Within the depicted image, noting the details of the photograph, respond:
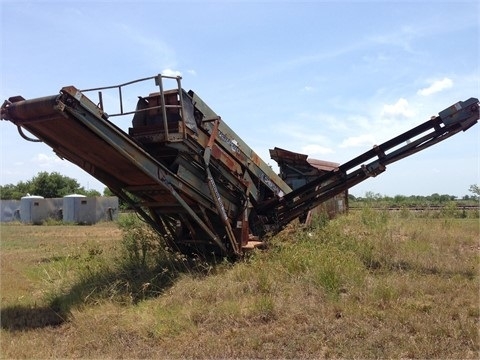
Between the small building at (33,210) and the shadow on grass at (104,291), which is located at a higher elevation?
the small building at (33,210)

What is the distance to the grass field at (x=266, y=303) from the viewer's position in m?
5.22

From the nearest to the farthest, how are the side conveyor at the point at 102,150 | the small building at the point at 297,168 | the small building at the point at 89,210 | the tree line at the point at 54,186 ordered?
1. the side conveyor at the point at 102,150
2. the small building at the point at 297,168
3. the small building at the point at 89,210
4. the tree line at the point at 54,186

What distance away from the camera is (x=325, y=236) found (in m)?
9.84

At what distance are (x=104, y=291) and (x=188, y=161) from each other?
2.50m

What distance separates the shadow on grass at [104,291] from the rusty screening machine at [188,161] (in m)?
0.71

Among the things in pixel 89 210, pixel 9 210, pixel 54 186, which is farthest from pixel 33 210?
pixel 54 186

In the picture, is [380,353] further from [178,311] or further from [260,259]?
[260,259]

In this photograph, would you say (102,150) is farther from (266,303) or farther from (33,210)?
(33,210)

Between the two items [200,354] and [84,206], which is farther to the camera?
[84,206]

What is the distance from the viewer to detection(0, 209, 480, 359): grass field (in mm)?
5223

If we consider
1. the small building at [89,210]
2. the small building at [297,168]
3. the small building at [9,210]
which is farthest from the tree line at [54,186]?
the small building at [297,168]

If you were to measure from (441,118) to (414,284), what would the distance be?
341cm

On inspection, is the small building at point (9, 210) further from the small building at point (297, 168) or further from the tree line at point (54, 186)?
the small building at point (297, 168)

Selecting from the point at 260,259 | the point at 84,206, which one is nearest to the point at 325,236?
the point at 260,259
